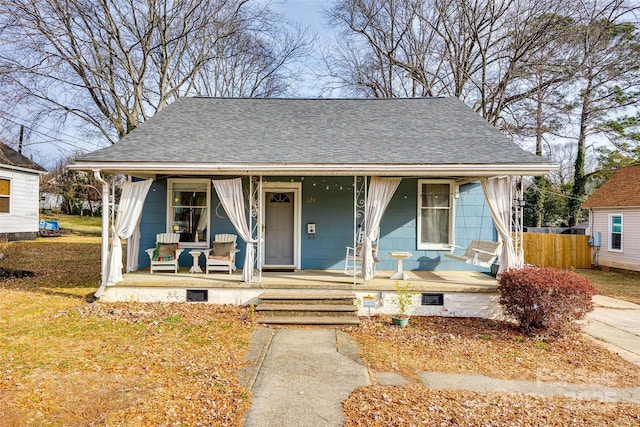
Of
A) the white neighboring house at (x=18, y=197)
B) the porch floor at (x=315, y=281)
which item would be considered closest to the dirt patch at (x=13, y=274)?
the porch floor at (x=315, y=281)

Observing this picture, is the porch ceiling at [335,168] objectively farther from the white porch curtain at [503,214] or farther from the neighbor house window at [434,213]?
the neighbor house window at [434,213]

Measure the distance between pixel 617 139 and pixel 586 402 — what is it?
74.9 ft

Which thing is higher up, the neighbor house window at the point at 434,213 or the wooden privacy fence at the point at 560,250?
the neighbor house window at the point at 434,213

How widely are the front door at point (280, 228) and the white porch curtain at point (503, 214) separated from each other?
15.3ft

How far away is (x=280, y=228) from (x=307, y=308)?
122 inches

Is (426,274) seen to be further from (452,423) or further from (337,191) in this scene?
(452,423)

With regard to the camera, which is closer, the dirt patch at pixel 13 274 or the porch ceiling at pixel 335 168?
the porch ceiling at pixel 335 168

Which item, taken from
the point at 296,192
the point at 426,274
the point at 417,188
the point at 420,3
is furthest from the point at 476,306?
the point at 420,3

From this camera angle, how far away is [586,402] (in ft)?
12.9

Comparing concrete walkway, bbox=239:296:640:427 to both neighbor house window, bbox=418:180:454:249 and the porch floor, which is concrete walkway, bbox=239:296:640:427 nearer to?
the porch floor

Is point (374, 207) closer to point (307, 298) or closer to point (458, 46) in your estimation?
point (307, 298)

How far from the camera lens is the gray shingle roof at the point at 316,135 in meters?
7.50

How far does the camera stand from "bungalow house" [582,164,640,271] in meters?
13.9

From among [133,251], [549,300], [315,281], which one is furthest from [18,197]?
[549,300]
